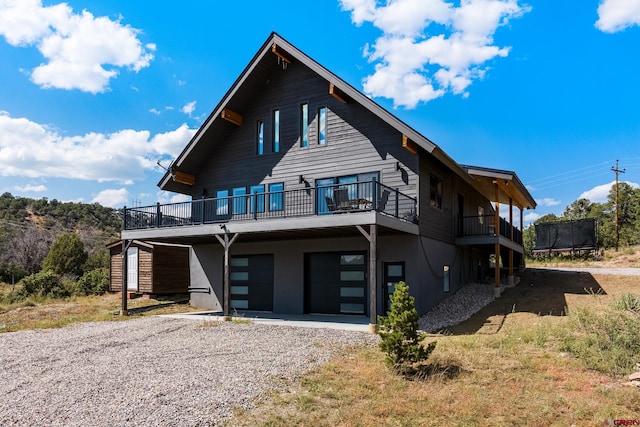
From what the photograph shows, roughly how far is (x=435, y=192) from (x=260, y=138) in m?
6.88

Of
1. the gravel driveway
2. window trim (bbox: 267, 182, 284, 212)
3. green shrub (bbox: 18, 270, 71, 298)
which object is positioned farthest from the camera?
green shrub (bbox: 18, 270, 71, 298)

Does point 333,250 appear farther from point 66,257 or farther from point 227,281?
point 66,257

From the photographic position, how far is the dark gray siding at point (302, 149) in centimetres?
1540

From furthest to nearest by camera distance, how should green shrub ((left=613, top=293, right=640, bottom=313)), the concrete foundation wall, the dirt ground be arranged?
the concrete foundation wall < the dirt ground < green shrub ((left=613, top=293, right=640, bottom=313))

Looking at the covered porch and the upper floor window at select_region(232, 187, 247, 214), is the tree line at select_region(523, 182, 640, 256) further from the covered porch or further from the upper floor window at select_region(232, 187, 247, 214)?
the upper floor window at select_region(232, 187, 247, 214)

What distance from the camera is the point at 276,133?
57.8 ft

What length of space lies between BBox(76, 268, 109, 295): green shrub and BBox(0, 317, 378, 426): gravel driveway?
39.5 ft

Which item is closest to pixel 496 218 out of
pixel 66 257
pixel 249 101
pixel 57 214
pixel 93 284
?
pixel 249 101

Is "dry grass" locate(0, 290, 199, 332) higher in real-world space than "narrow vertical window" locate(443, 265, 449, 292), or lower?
lower

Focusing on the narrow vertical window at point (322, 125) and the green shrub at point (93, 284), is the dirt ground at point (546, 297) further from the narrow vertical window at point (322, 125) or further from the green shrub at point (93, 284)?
the green shrub at point (93, 284)

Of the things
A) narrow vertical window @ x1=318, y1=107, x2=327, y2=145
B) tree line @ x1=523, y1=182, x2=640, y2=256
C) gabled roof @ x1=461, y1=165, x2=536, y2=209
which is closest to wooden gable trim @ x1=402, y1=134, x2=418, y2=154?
narrow vertical window @ x1=318, y1=107, x2=327, y2=145

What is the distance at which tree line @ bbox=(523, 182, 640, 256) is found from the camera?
4100 centimetres

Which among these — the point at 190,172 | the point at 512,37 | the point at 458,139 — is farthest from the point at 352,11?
the point at 458,139

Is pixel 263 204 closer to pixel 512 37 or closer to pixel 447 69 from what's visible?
pixel 447 69
